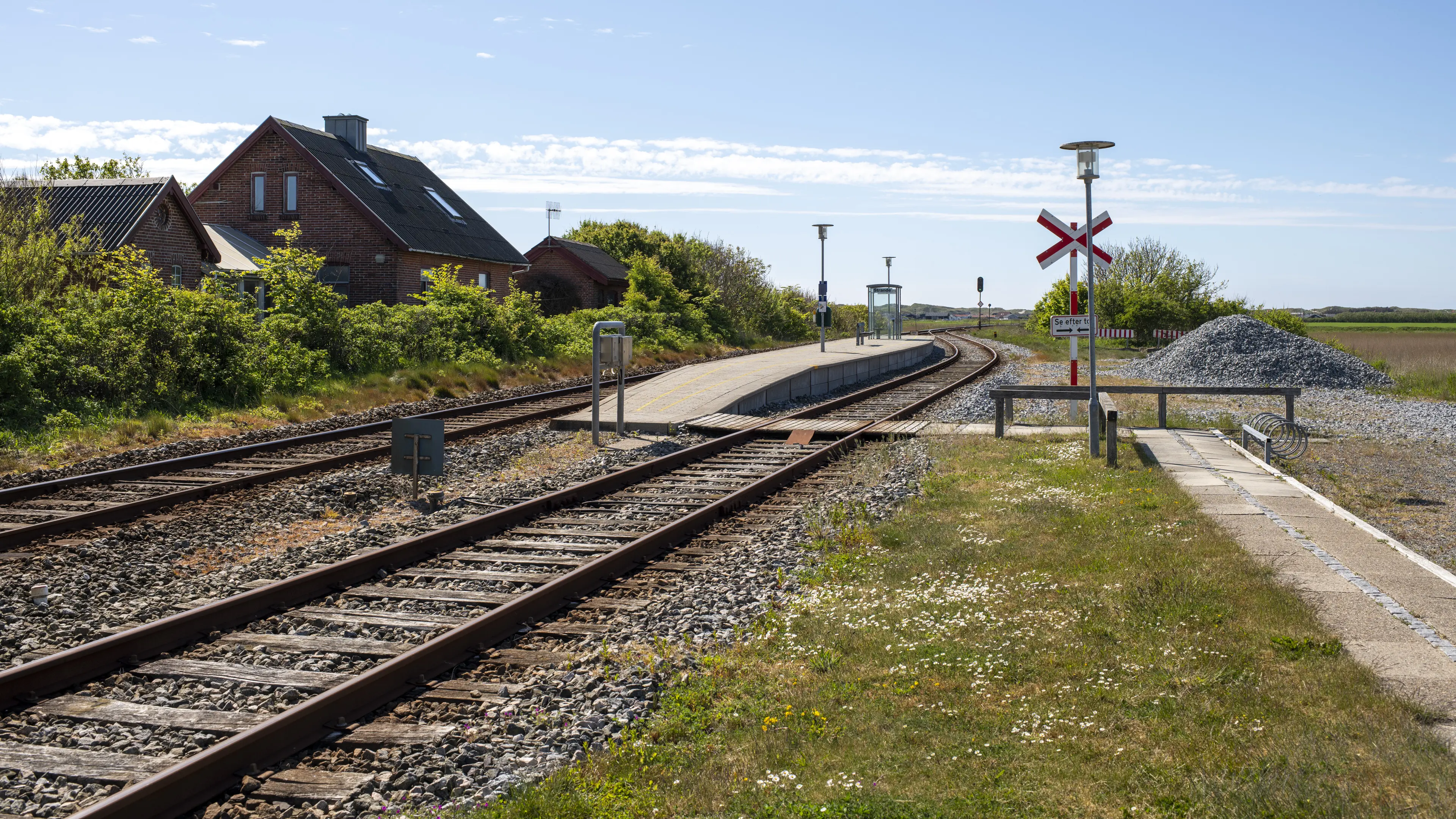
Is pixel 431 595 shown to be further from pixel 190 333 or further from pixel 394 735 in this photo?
pixel 190 333

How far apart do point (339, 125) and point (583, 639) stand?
3798cm

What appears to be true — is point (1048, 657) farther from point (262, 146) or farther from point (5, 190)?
point (262, 146)

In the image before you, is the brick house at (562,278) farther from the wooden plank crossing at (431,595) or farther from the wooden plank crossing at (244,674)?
the wooden plank crossing at (244,674)

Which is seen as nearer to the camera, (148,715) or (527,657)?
(148,715)

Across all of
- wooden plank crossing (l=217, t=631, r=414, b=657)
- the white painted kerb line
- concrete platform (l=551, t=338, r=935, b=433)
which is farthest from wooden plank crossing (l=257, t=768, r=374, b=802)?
concrete platform (l=551, t=338, r=935, b=433)

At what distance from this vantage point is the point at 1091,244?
14320mm

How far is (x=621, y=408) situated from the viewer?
15.9m

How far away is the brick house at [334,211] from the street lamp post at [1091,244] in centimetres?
2485

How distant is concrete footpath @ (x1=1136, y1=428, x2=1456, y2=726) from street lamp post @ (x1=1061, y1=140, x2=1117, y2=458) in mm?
1449

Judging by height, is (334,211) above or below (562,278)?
above

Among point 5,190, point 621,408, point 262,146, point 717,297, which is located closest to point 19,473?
point 621,408

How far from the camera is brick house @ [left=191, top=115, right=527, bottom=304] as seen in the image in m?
34.8

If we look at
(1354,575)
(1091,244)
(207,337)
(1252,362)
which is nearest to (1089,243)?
(1091,244)

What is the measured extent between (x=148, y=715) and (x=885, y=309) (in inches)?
1731
